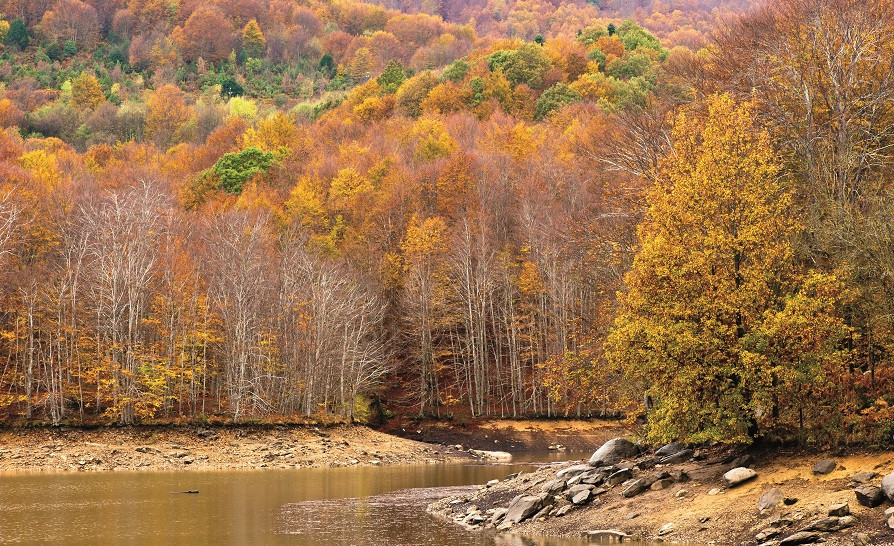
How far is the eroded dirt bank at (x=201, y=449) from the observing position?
154ft

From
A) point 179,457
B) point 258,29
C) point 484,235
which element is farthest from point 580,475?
point 258,29

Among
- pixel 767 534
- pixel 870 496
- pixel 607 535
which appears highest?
pixel 870 496

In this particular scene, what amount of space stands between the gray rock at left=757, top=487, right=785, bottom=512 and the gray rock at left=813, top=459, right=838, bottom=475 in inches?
54.6

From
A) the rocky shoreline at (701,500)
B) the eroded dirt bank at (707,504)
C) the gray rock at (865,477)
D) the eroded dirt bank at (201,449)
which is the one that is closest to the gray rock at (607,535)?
the rocky shoreline at (701,500)

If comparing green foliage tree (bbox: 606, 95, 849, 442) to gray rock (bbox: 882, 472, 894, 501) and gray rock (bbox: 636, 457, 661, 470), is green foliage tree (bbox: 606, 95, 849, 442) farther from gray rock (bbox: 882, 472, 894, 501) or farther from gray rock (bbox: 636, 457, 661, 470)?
gray rock (bbox: 882, 472, 894, 501)

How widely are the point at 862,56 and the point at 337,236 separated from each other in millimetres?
57476

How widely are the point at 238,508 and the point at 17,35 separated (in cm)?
17380

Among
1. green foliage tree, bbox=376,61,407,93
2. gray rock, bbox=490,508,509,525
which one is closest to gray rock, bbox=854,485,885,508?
gray rock, bbox=490,508,509,525

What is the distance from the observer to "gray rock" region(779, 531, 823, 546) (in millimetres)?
19797

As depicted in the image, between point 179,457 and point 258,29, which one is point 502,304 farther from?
point 258,29

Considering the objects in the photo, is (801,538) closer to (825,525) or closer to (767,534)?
(825,525)

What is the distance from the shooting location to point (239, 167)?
325ft

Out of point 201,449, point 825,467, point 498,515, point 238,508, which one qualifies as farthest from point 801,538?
point 201,449

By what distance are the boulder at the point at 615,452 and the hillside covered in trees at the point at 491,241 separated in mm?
2104
